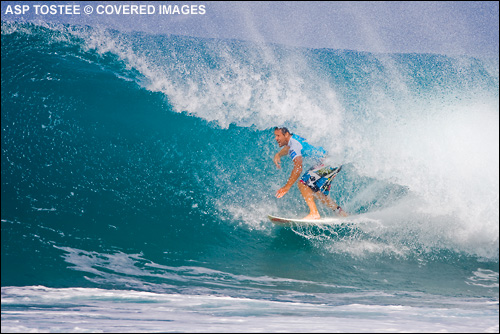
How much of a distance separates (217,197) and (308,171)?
4.25 ft

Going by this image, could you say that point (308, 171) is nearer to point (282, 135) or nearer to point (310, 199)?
point (310, 199)

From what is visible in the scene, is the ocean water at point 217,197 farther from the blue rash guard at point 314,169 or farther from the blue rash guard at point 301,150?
the blue rash guard at point 301,150

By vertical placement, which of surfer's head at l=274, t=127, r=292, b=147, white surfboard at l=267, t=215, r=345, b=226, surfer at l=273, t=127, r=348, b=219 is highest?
surfer's head at l=274, t=127, r=292, b=147

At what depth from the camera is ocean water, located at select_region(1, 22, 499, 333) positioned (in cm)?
427

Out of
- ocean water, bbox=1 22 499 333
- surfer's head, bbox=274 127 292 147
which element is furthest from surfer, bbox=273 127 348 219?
ocean water, bbox=1 22 499 333

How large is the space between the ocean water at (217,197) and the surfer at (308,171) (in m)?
0.40

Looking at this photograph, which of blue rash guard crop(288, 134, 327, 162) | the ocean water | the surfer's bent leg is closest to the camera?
the ocean water

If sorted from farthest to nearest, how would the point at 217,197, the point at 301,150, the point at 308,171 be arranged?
the point at 217,197
the point at 308,171
the point at 301,150

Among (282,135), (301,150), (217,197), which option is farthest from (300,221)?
(217,197)

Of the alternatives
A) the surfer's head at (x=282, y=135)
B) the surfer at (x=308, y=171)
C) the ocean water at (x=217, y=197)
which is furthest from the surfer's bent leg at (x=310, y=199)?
the surfer's head at (x=282, y=135)

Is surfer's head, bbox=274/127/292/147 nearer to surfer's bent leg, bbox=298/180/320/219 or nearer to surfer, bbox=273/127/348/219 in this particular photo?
surfer, bbox=273/127/348/219

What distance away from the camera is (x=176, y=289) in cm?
461

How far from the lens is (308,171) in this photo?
493 cm

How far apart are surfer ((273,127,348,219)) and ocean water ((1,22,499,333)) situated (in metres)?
0.40
